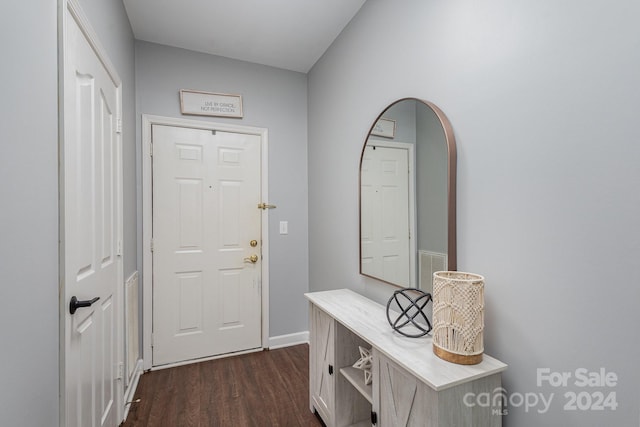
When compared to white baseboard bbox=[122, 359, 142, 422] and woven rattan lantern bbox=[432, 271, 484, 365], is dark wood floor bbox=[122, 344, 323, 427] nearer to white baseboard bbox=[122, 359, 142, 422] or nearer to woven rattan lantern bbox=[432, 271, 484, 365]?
white baseboard bbox=[122, 359, 142, 422]

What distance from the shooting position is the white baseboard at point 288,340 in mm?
2908

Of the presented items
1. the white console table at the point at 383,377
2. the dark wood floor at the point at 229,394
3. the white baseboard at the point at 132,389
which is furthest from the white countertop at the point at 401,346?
the white baseboard at the point at 132,389

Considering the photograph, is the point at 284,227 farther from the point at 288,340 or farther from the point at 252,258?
the point at 288,340

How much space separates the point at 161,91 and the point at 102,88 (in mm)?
1048

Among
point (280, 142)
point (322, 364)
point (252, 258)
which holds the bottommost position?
point (322, 364)

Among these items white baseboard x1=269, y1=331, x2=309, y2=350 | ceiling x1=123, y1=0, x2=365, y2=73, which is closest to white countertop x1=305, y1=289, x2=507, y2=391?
white baseboard x1=269, y1=331, x2=309, y2=350

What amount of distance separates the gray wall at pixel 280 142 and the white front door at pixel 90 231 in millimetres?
1033

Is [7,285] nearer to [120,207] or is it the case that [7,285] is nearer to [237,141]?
[120,207]

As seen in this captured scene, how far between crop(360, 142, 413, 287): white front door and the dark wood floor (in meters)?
1.05

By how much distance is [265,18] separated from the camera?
2182mm

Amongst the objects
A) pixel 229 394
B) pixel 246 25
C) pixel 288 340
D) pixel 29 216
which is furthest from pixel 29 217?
pixel 288 340

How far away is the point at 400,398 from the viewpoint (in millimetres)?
1177

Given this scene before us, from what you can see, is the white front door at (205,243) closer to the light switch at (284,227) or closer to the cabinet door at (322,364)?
the light switch at (284,227)

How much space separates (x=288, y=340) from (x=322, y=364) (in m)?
1.25
